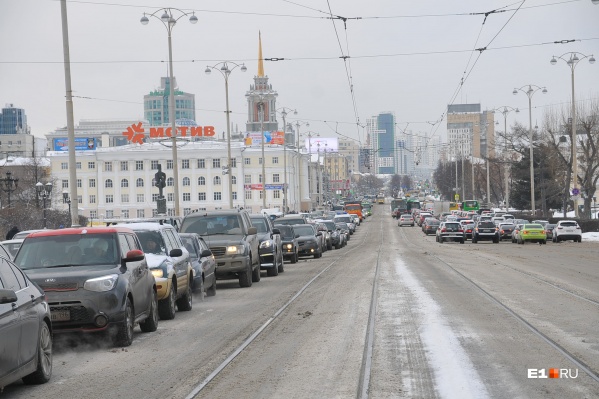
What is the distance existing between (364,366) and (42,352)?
12.0 feet

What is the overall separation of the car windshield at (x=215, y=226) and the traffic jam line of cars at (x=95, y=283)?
1.00m

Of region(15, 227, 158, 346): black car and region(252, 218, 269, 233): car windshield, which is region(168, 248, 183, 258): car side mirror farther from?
region(252, 218, 269, 233): car windshield

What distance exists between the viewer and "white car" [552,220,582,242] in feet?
184

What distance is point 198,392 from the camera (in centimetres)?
962

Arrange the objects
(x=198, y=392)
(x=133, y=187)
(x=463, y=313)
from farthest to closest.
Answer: (x=133, y=187) → (x=463, y=313) → (x=198, y=392)

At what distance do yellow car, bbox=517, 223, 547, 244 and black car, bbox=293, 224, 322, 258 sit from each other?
18.3 metres

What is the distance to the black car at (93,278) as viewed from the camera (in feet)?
42.3

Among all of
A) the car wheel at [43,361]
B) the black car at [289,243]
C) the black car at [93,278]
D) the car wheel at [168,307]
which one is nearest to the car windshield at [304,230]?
the black car at [289,243]

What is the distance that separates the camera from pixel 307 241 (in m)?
42.2

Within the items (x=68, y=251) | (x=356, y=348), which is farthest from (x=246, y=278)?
(x=356, y=348)

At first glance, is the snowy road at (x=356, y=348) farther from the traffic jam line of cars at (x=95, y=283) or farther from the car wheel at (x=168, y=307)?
the traffic jam line of cars at (x=95, y=283)

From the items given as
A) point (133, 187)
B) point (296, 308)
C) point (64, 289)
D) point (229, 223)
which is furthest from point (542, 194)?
point (64, 289)

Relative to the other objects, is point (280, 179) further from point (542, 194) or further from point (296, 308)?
point (296, 308)

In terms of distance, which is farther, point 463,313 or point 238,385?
point 463,313
